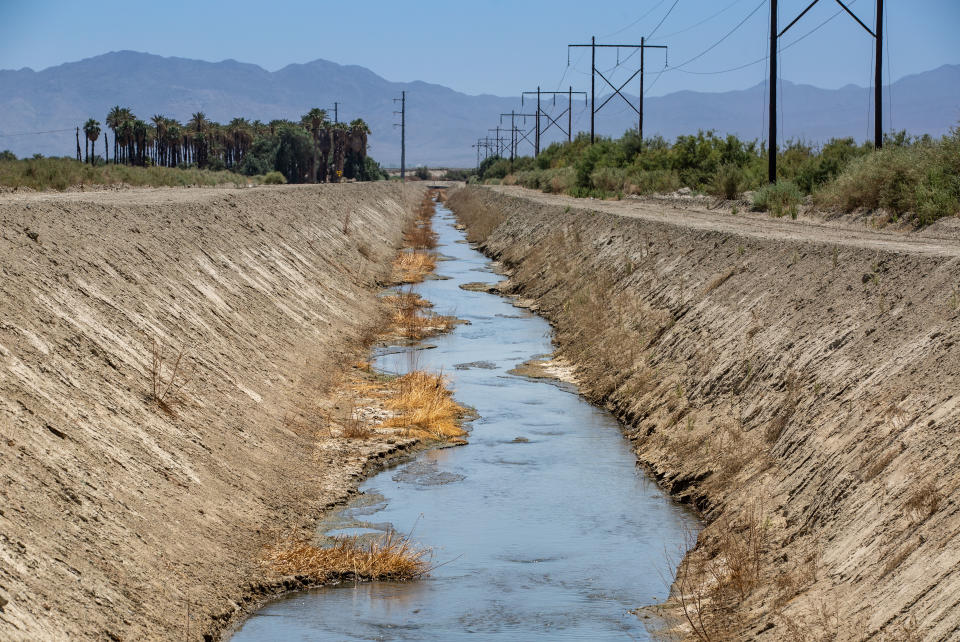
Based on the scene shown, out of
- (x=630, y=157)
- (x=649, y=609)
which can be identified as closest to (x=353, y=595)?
(x=649, y=609)

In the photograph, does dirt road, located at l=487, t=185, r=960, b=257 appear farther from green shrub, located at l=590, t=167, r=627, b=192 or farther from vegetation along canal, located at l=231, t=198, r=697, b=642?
green shrub, located at l=590, t=167, r=627, b=192

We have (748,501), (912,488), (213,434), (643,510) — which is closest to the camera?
(912,488)

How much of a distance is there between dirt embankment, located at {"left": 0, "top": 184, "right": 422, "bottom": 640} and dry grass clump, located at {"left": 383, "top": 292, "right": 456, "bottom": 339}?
14.0 ft

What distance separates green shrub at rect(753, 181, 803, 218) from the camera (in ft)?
111

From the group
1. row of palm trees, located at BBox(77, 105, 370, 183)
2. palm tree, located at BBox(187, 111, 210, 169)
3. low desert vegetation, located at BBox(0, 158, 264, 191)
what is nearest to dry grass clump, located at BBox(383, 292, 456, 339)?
low desert vegetation, located at BBox(0, 158, 264, 191)

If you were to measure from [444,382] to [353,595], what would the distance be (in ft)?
32.5

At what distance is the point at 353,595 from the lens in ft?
34.6

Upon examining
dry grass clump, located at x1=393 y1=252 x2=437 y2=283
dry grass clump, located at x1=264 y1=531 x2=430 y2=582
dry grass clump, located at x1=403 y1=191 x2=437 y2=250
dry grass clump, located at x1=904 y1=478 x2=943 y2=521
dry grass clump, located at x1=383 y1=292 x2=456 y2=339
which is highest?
dry grass clump, located at x1=904 y1=478 x2=943 y2=521

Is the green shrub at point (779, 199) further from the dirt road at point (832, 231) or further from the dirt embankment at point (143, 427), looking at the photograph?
the dirt embankment at point (143, 427)

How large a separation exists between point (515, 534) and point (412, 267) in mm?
30982

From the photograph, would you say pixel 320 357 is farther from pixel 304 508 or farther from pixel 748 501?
pixel 748 501

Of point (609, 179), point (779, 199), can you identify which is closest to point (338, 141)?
point (609, 179)

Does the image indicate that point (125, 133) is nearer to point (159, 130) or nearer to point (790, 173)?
point (159, 130)

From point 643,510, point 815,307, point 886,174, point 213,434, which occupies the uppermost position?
point 886,174
